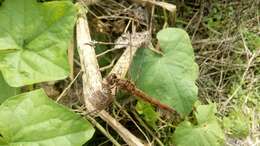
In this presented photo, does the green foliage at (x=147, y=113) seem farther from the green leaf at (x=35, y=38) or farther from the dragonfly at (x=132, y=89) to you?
the green leaf at (x=35, y=38)

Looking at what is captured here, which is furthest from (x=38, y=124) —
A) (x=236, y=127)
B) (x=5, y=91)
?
(x=236, y=127)

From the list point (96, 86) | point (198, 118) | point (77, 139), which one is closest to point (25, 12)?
point (96, 86)

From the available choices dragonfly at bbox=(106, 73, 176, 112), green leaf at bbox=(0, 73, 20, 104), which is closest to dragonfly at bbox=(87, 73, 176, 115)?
dragonfly at bbox=(106, 73, 176, 112)

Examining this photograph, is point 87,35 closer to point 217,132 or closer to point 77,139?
point 77,139

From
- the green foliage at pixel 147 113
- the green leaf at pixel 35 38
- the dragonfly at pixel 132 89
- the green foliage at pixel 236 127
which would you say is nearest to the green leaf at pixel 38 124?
the green leaf at pixel 35 38

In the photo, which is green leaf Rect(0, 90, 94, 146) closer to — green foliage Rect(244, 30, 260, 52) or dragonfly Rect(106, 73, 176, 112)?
dragonfly Rect(106, 73, 176, 112)

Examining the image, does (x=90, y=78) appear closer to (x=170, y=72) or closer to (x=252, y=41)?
(x=170, y=72)

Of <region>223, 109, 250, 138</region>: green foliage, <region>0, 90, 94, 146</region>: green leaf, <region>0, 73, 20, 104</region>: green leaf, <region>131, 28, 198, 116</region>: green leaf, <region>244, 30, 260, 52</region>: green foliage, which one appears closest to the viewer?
<region>0, 90, 94, 146</region>: green leaf
